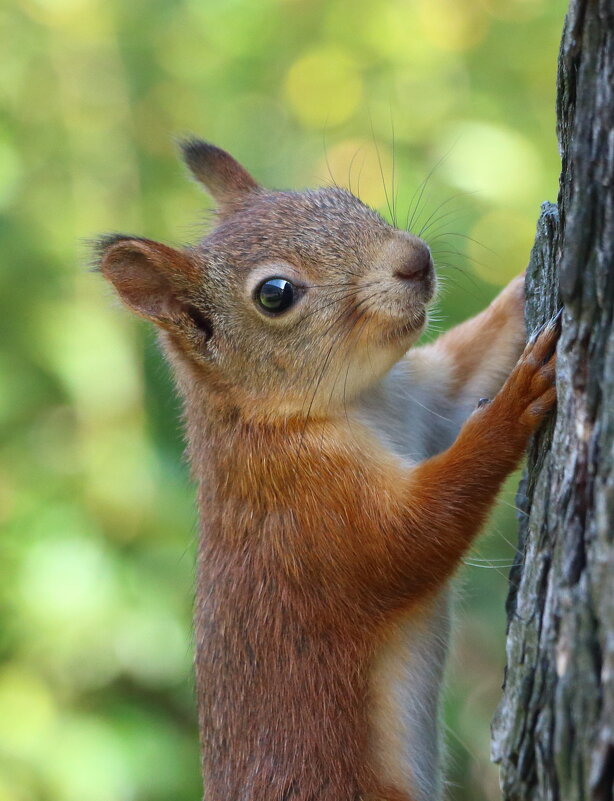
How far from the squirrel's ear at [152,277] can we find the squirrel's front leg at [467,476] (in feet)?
2.17

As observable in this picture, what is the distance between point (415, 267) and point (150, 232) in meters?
1.53

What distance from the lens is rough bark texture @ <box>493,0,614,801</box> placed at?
1.20 meters

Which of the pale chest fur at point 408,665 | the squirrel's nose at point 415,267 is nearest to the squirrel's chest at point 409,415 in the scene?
the pale chest fur at point 408,665

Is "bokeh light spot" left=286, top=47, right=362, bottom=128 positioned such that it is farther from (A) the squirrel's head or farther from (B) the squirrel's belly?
(B) the squirrel's belly

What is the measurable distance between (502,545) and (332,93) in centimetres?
177

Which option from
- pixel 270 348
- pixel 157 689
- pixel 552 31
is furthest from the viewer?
pixel 552 31

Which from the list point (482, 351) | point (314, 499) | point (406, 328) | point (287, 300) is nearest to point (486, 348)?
point (482, 351)

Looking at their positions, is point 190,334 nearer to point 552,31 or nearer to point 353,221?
point 353,221

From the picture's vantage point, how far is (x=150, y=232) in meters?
3.35

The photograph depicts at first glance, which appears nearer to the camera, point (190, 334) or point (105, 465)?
point (190, 334)

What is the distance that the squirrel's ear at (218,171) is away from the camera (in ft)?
8.69

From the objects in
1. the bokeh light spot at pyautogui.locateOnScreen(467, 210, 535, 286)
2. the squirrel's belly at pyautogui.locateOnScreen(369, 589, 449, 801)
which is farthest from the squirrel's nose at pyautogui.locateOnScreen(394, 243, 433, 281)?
the bokeh light spot at pyautogui.locateOnScreen(467, 210, 535, 286)

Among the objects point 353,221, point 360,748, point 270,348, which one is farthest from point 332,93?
point 360,748

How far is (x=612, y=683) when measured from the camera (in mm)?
1141
